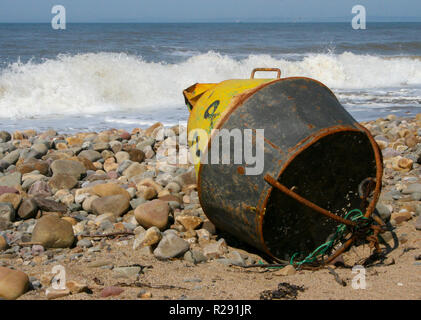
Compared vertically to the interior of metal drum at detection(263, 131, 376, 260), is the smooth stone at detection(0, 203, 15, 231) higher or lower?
lower

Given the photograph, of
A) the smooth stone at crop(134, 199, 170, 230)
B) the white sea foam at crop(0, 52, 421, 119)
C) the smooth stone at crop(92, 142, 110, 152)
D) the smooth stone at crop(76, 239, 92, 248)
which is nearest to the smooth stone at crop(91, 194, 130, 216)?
the smooth stone at crop(134, 199, 170, 230)

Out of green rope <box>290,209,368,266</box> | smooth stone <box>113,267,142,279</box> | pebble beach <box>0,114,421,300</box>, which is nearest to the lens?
pebble beach <box>0,114,421,300</box>

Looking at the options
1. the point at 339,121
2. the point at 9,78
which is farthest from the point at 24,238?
the point at 9,78

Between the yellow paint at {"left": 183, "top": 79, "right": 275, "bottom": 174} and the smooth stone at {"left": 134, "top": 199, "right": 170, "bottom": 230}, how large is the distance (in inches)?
24.0

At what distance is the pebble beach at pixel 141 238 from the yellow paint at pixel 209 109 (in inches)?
27.0

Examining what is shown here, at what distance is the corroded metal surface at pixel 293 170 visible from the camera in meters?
2.76

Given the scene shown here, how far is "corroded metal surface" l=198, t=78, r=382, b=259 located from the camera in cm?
276

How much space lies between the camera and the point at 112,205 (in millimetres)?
4137

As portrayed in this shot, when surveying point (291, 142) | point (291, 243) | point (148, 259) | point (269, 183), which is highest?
point (291, 142)

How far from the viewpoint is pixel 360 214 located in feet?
10.2

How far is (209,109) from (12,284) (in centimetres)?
178

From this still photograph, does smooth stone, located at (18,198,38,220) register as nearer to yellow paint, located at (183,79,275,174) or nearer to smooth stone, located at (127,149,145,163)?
yellow paint, located at (183,79,275,174)

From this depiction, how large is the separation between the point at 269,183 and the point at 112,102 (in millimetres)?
9558

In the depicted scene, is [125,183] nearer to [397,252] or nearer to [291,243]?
[291,243]
